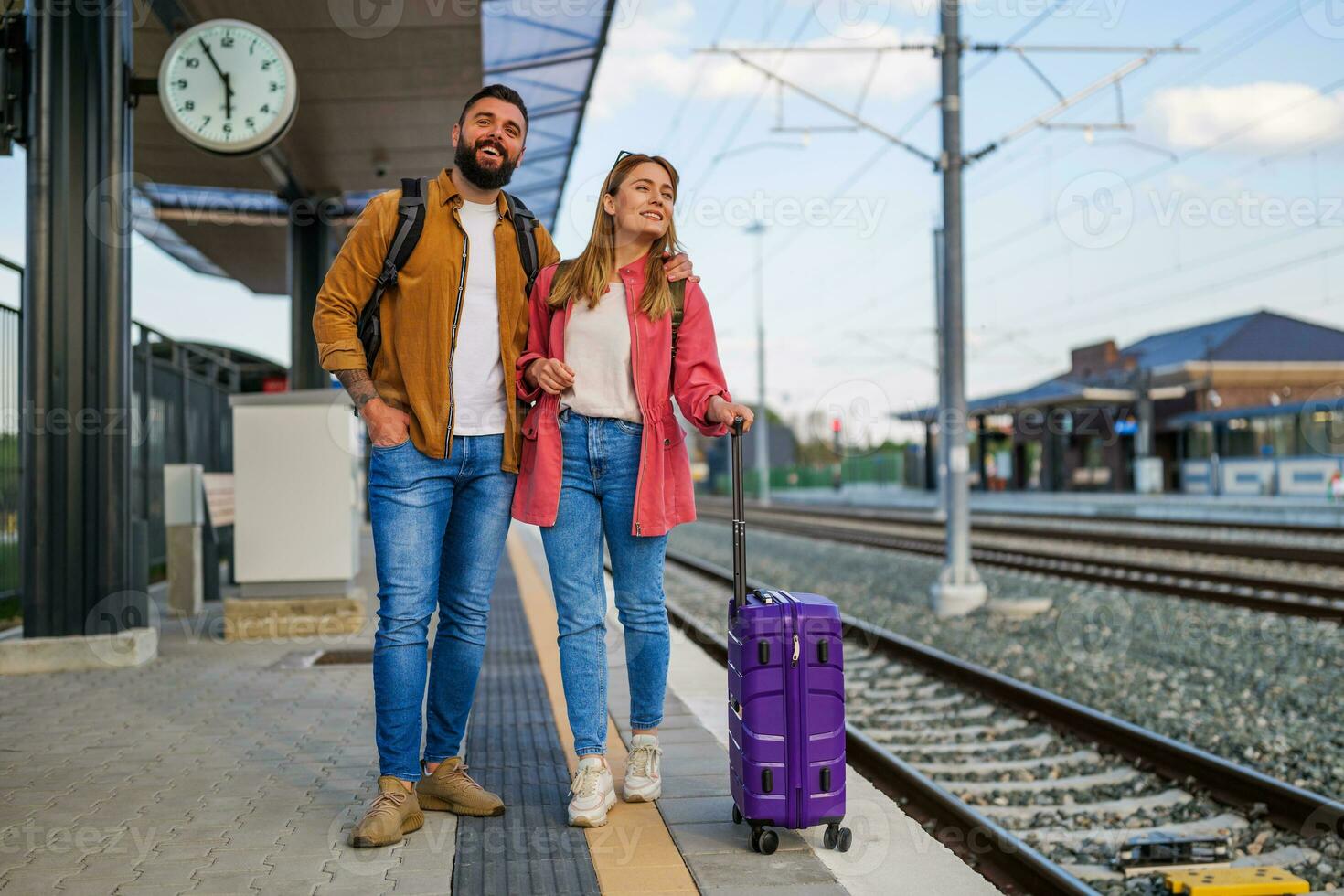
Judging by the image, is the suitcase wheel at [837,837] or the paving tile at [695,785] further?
the paving tile at [695,785]

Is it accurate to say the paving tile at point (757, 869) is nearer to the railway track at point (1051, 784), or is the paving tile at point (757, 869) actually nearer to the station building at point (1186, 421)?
the railway track at point (1051, 784)

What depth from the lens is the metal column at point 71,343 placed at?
6.09 meters

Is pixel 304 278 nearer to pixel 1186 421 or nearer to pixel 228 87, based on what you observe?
pixel 228 87

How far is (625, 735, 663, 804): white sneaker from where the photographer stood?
3.56 meters

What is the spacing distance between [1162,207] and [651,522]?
473 inches

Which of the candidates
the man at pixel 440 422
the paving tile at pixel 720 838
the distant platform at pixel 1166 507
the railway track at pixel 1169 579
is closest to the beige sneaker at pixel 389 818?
the man at pixel 440 422

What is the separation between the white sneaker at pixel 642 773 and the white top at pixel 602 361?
1010 millimetres

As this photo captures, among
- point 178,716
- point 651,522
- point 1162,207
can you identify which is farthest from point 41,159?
point 1162,207

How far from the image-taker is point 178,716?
4.98 m

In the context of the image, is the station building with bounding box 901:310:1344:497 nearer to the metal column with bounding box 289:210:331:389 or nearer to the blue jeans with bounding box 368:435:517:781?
the metal column with bounding box 289:210:331:389

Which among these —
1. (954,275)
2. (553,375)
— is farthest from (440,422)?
(954,275)

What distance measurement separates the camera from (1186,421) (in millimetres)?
37656

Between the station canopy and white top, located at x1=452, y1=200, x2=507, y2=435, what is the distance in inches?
184

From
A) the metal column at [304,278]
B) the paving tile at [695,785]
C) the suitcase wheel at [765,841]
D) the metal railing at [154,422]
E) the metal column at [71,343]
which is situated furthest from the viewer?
the metal column at [304,278]
